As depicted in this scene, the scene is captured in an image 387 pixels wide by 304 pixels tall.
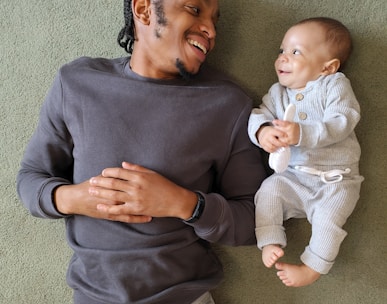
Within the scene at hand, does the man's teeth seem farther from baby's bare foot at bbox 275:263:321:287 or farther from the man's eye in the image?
baby's bare foot at bbox 275:263:321:287

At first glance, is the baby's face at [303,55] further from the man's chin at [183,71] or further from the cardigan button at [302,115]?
the man's chin at [183,71]

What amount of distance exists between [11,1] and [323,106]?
1.04 meters

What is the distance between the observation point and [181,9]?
1.04 meters

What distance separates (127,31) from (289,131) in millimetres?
588

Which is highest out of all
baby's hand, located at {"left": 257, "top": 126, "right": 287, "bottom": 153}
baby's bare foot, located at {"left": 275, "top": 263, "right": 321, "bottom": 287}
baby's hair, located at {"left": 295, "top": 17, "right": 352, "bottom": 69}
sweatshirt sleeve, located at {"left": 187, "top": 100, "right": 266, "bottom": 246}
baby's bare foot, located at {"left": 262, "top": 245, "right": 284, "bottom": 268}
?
baby's hair, located at {"left": 295, "top": 17, "right": 352, "bottom": 69}

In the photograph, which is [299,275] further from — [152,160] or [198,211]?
[152,160]

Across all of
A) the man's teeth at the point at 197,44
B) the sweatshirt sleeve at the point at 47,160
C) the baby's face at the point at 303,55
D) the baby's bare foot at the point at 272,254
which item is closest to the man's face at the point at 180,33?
the man's teeth at the point at 197,44

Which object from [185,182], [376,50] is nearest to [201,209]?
[185,182]

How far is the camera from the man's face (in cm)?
104

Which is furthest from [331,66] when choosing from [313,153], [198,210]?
[198,210]

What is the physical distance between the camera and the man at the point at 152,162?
104 centimetres

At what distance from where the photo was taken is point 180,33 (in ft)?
3.43

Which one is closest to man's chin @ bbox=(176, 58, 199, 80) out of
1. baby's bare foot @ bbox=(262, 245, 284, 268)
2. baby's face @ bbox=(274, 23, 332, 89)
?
baby's face @ bbox=(274, 23, 332, 89)

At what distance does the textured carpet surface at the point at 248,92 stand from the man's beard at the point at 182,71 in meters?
0.16
